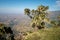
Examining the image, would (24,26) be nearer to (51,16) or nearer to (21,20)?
(21,20)

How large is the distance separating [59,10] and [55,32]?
347 centimetres

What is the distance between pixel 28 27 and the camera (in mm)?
9719

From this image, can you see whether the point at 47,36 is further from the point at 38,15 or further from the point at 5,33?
the point at 38,15

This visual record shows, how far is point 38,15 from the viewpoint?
9594 mm

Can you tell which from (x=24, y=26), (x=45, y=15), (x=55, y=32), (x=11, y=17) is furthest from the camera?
(x=11, y=17)

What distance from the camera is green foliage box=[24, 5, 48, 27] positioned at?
9242 mm

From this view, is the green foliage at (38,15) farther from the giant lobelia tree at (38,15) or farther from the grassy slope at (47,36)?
the grassy slope at (47,36)

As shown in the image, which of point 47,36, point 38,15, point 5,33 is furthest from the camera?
point 38,15

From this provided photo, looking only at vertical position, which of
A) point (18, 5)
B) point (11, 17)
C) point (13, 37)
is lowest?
point (13, 37)

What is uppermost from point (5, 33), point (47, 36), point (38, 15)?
point (38, 15)

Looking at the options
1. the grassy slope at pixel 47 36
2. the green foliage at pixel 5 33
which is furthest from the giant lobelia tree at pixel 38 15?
the grassy slope at pixel 47 36

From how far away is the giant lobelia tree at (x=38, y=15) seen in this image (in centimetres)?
923

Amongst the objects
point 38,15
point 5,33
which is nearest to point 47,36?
point 5,33

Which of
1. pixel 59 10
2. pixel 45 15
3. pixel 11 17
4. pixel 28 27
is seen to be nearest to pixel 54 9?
pixel 59 10
